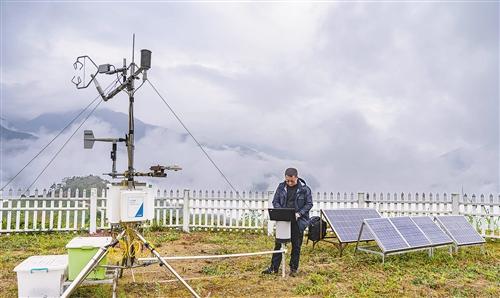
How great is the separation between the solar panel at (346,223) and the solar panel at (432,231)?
111 cm

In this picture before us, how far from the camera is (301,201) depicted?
25.2 ft

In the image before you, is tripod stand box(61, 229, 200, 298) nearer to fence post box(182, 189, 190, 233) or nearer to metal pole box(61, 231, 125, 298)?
metal pole box(61, 231, 125, 298)

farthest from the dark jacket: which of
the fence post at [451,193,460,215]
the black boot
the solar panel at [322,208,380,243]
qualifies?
the fence post at [451,193,460,215]

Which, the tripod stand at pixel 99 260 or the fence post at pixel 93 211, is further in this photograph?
the fence post at pixel 93 211

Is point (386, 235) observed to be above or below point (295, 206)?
below

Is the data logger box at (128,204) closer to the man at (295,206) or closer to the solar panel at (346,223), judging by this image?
the man at (295,206)

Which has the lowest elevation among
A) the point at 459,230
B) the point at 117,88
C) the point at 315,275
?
the point at 315,275

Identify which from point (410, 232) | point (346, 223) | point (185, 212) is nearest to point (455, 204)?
point (410, 232)

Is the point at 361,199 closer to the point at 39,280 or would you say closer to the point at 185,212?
the point at 185,212

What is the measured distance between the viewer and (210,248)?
36.3 feet

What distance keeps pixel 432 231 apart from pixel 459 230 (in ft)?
3.55

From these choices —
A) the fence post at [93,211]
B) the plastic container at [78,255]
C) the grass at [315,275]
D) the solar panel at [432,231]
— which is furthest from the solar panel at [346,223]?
the fence post at [93,211]

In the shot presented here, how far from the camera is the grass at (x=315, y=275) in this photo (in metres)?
6.59

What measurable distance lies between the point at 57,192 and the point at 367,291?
1050cm
